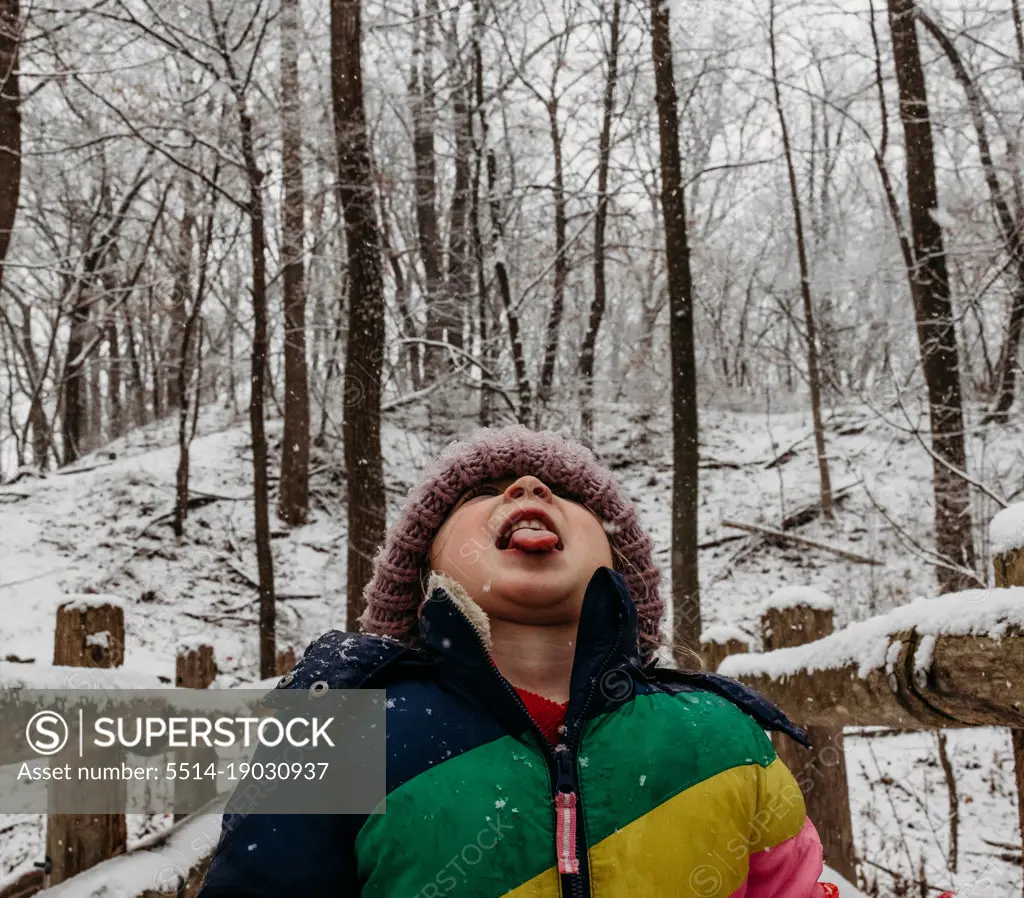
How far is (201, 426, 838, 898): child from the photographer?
1290 mm

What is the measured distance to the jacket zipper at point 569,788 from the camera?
1312mm

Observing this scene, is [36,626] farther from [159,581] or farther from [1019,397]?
[1019,397]

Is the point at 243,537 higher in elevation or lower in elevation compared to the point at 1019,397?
lower

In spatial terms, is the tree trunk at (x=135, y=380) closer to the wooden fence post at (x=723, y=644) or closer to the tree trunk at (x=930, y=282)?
the tree trunk at (x=930, y=282)

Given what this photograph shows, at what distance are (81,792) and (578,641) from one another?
2.16 metres

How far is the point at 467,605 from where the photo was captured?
1.56 metres

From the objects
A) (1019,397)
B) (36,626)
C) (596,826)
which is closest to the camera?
(596,826)

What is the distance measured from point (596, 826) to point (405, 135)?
15.2m

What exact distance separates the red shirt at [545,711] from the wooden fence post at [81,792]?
1982 millimetres

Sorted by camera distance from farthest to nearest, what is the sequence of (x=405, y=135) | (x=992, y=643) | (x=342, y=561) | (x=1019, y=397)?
(x=405, y=135) → (x=1019, y=397) → (x=342, y=561) → (x=992, y=643)

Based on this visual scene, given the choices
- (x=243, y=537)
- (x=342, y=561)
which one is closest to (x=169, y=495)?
(x=243, y=537)

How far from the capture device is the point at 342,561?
1145cm

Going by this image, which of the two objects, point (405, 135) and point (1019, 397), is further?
point (405, 135)

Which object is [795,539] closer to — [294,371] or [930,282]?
[930,282]
